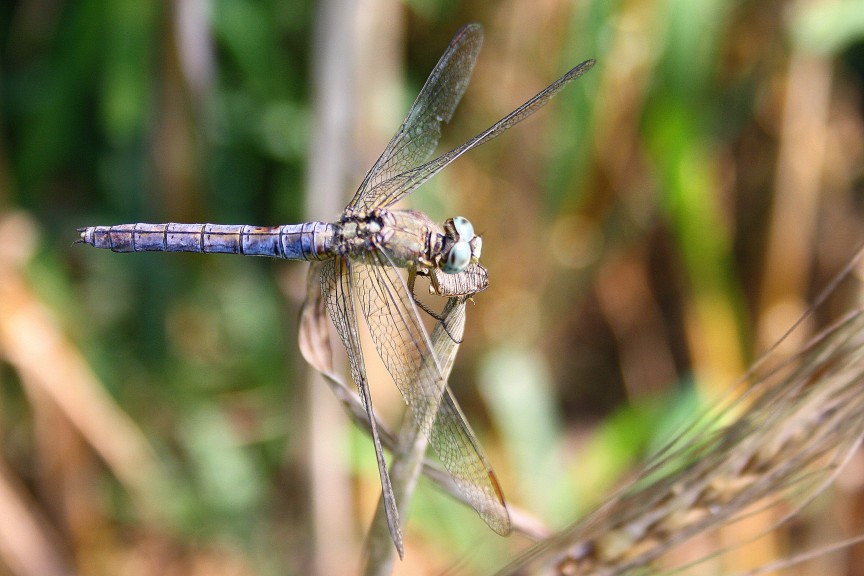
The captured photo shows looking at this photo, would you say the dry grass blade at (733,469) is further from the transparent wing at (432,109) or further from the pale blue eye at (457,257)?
the transparent wing at (432,109)

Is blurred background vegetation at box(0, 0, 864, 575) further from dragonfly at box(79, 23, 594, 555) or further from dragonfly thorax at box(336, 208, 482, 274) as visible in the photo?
dragonfly thorax at box(336, 208, 482, 274)

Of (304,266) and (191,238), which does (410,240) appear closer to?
(191,238)

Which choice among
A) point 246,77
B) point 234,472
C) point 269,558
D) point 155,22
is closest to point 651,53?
point 246,77

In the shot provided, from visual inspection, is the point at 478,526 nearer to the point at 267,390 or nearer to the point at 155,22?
the point at 267,390

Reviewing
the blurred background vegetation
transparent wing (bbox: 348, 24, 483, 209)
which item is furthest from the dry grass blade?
the blurred background vegetation

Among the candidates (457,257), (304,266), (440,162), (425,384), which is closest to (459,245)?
(457,257)
